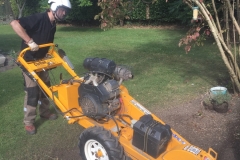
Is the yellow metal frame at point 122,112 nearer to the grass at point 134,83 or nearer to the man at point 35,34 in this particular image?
the man at point 35,34

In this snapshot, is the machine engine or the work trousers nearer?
the machine engine

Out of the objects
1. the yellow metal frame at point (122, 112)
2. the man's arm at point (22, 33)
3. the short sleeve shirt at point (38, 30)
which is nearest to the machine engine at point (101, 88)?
the yellow metal frame at point (122, 112)

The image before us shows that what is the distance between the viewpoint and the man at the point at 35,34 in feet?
12.5

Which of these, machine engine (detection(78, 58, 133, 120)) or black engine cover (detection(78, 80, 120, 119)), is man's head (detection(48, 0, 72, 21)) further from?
black engine cover (detection(78, 80, 120, 119))

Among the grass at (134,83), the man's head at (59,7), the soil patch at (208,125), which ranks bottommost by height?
the grass at (134,83)

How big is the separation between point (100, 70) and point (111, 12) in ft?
6.42

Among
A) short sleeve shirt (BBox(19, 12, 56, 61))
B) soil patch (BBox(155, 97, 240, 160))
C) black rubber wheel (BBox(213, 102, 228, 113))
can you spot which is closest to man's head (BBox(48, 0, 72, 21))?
short sleeve shirt (BBox(19, 12, 56, 61))

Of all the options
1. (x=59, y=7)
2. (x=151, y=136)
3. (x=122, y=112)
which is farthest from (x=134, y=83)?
(x=151, y=136)

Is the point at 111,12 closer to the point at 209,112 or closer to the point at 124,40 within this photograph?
the point at 209,112

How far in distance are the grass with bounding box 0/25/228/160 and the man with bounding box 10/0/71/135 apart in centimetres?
41

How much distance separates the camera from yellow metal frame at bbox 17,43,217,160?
117 inches

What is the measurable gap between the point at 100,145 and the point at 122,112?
0.58 meters

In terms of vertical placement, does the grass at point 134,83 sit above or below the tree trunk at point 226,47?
below

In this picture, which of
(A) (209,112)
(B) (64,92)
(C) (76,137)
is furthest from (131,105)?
(A) (209,112)
